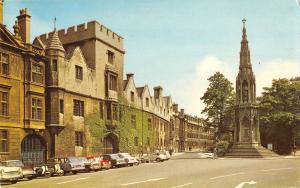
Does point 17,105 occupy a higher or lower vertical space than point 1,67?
lower

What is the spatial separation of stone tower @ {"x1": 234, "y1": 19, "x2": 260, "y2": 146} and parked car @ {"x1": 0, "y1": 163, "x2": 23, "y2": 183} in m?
38.5

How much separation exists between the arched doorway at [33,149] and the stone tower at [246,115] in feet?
95.1

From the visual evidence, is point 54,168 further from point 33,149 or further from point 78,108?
point 78,108

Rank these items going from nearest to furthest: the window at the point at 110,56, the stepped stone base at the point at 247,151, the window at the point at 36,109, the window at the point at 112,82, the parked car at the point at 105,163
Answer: the window at the point at 36,109, the parked car at the point at 105,163, the window at the point at 112,82, the window at the point at 110,56, the stepped stone base at the point at 247,151

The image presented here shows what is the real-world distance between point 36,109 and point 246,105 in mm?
32542

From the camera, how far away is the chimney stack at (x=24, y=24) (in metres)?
36.0

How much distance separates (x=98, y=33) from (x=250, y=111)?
2450 centimetres

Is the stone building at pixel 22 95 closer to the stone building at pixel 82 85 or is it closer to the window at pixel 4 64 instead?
the window at pixel 4 64

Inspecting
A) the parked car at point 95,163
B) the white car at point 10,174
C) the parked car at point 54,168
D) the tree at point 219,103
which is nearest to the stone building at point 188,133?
the tree at point 219,103

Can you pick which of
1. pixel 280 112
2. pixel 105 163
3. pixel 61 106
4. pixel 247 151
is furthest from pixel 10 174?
pixel 280 112

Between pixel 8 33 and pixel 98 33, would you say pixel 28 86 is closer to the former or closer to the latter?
pixel 8 33

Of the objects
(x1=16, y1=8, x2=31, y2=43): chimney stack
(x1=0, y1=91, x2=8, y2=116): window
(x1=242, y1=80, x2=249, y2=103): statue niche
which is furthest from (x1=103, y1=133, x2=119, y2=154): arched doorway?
(x1=242, y1=80, x2=249, y2=103): statue niche

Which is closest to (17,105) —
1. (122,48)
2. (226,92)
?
(122,48)

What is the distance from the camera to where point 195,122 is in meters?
140
